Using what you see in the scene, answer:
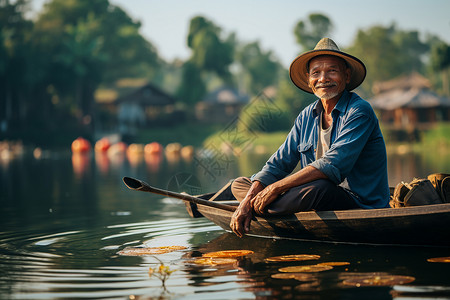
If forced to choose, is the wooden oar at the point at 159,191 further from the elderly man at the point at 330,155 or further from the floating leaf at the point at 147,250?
the floating leaf at the point at 147,250

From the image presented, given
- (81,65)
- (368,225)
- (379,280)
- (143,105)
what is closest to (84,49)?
(81,65)

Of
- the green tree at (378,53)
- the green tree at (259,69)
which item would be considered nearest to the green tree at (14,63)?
the green tree at (259,69)

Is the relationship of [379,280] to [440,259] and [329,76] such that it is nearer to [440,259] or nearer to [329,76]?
[440,259]

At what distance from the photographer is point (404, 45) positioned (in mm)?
78812

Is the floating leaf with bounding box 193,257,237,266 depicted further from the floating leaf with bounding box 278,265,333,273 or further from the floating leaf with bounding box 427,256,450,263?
the floating leaf with bounding box 427,256,450,263

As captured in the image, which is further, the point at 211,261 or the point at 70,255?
the point at 70,255

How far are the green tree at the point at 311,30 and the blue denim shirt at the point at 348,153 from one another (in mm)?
37930

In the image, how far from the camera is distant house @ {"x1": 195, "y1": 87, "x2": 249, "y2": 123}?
47750 millimetres

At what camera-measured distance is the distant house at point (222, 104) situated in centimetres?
4775

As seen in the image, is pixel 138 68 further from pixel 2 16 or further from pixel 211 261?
pixel 211 261

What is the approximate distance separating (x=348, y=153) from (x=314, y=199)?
0.42 meters

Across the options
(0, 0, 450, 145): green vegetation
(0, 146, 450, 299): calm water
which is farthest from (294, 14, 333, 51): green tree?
(0, 146, 450, 299): calm water

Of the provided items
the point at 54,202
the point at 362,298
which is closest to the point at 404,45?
the point at 54,202

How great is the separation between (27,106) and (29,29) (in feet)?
15.4
